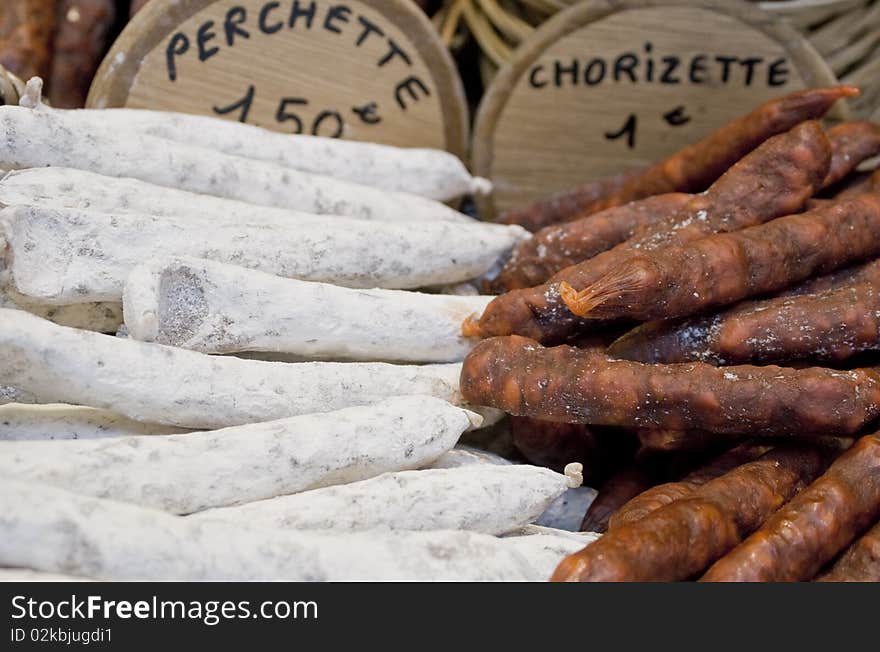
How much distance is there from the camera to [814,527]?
1.47 meters

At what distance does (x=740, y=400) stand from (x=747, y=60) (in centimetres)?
144

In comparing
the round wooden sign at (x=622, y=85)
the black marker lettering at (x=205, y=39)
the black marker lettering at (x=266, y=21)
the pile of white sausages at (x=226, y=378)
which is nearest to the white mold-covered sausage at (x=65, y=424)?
the pile of white sausages at (x=226, y=378)

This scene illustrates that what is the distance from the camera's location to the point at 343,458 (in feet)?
5.26

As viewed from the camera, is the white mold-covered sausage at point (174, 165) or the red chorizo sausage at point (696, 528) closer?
the red chorizo sausage at point (696, 528)

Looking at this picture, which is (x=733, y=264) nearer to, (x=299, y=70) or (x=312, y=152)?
(x=312, y=152)

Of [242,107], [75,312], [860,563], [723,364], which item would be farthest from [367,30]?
[860,563]

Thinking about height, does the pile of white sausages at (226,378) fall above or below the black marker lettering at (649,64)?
below

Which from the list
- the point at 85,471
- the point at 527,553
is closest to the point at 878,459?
the point at 527,553

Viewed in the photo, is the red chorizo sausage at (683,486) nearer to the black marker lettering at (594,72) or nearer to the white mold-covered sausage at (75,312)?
the white mold-covered sausage at (75,312)

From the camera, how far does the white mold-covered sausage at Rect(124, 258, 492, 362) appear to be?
1669 mm

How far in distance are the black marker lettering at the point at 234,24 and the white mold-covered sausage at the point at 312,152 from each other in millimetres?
348

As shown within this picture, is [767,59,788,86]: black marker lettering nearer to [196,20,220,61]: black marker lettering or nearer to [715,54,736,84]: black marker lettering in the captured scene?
[715,54,736,84]: black marker lettering

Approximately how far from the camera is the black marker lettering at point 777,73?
265 cm

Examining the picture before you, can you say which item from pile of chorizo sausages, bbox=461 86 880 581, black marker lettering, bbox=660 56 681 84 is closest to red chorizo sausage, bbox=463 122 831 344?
pile of chorizo sausages, bbox=461 86 880 581
